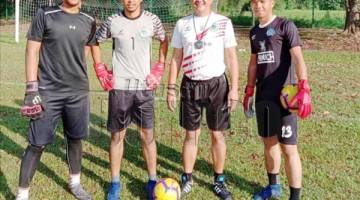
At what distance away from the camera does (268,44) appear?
12.6ft

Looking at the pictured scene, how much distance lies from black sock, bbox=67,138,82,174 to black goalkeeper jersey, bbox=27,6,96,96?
0.51 m

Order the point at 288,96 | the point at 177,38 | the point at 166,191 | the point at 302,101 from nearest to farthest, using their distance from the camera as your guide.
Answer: the point at 302,101, the point at 288,96, the point at 166,191, the point at 177,38

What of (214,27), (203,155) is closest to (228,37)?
(214,27)

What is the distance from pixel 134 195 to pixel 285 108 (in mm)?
1570

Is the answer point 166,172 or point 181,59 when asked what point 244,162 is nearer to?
point 166,172

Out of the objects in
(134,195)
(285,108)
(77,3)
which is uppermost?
(77,3)

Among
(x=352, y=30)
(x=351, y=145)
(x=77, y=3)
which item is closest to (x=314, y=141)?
(x=351, y=145)

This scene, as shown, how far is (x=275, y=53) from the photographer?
151 inches

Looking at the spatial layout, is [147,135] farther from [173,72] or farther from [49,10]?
[49,10]

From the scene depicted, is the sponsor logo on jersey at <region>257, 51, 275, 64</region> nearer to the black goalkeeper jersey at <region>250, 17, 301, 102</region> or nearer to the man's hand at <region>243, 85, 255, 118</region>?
the black goalkeeper jersey at <region>250, 17, 301, 102</region>

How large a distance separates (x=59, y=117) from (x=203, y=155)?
1995mm

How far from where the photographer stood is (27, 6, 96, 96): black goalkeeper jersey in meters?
3.68

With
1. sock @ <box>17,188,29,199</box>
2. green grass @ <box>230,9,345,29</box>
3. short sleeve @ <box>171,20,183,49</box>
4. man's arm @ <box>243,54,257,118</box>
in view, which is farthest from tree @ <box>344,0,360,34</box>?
sock @ <box>17,188,29,199</box>

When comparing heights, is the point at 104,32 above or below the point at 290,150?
above
